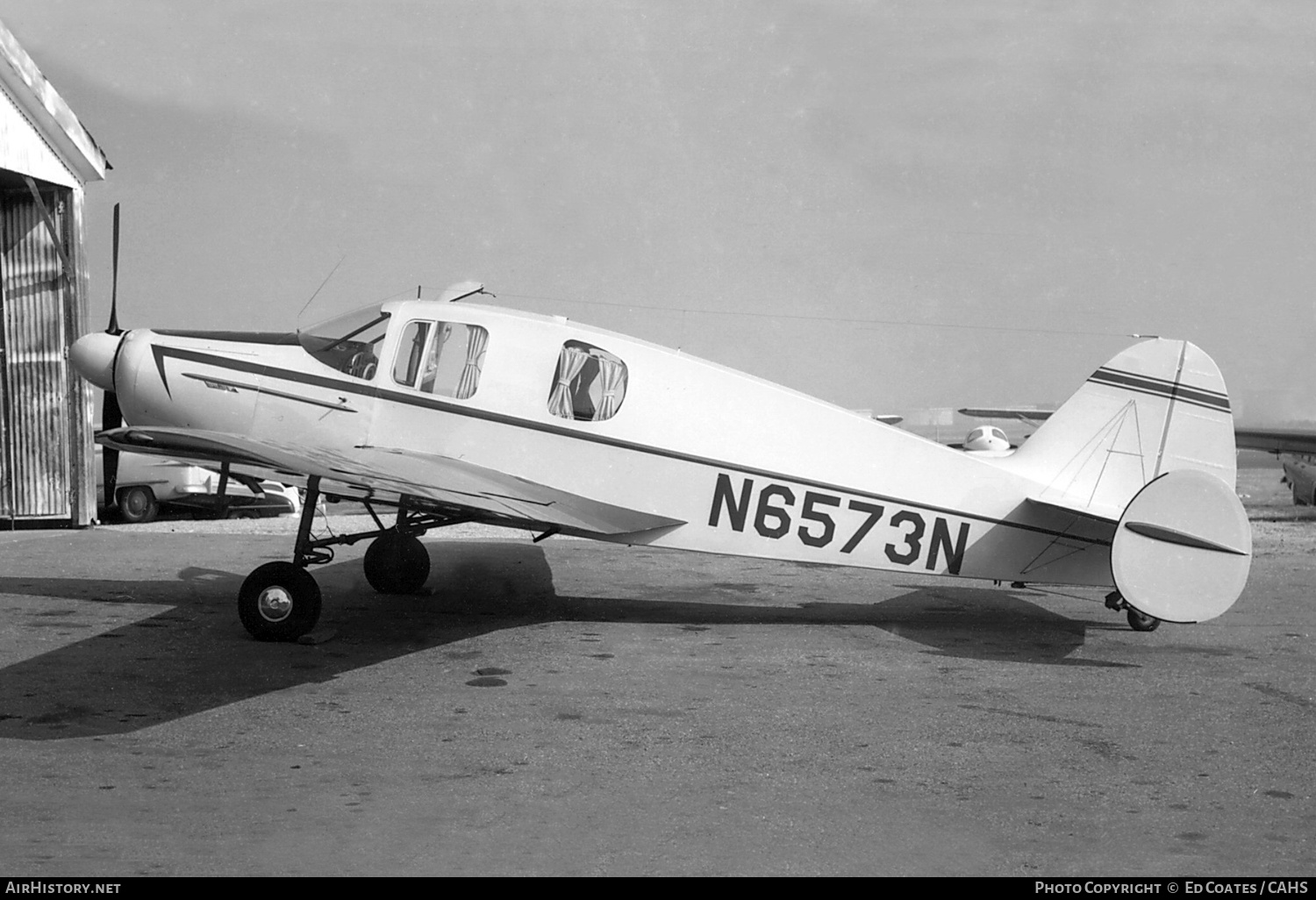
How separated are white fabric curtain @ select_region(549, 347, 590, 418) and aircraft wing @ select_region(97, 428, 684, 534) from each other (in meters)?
0.61

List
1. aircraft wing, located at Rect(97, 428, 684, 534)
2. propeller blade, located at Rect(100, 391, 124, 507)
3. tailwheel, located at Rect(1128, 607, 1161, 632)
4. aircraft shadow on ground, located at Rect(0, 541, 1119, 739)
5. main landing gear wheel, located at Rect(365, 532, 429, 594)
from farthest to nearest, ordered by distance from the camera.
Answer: main landing gear wheel, located at Rect(365, 532, 429, 594) < propeller blade, located at Rect(100, 391, 124, 507) < tailwheel, located at Rect(1128, 607, 1161, 632) < aircraft wing, located at Rect(97, 428, 684, 534) < aircraft shadow on ground, located at Rect(0, 541, 1119, 739)

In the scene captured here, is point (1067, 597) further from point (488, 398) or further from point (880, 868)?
point (880, 868)

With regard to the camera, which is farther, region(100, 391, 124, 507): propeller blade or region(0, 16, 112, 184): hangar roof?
region(0, 16, 112, 184): hangar roof

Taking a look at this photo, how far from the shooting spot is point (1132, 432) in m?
9.04

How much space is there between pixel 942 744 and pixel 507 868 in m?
2.76

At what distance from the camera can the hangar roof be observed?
48.6 feet

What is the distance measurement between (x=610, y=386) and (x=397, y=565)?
2.76m

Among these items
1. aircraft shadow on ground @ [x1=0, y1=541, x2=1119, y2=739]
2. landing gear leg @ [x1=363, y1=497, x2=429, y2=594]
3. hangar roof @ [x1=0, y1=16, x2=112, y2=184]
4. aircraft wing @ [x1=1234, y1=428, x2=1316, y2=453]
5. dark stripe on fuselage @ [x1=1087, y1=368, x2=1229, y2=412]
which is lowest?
aircraft shadow on ground @ [x1=0, y1=541, x2=1119, y2=739]

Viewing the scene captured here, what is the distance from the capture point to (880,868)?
4191 mm

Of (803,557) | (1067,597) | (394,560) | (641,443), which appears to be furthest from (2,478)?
(1067,597)

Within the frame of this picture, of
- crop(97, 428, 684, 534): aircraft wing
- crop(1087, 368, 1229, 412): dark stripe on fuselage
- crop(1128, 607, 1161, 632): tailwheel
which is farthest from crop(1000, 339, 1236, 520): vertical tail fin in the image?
crop(97, 428, 684, 534): aircraft wing

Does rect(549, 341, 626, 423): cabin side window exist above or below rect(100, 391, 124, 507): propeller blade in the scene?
above

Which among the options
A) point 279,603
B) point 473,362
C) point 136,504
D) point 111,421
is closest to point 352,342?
point 473,362

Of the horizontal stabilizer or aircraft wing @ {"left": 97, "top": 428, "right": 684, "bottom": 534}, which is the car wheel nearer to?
aircraft wing @ {"left": 97, "top": 428, "right": 684, "bottom": 534}
